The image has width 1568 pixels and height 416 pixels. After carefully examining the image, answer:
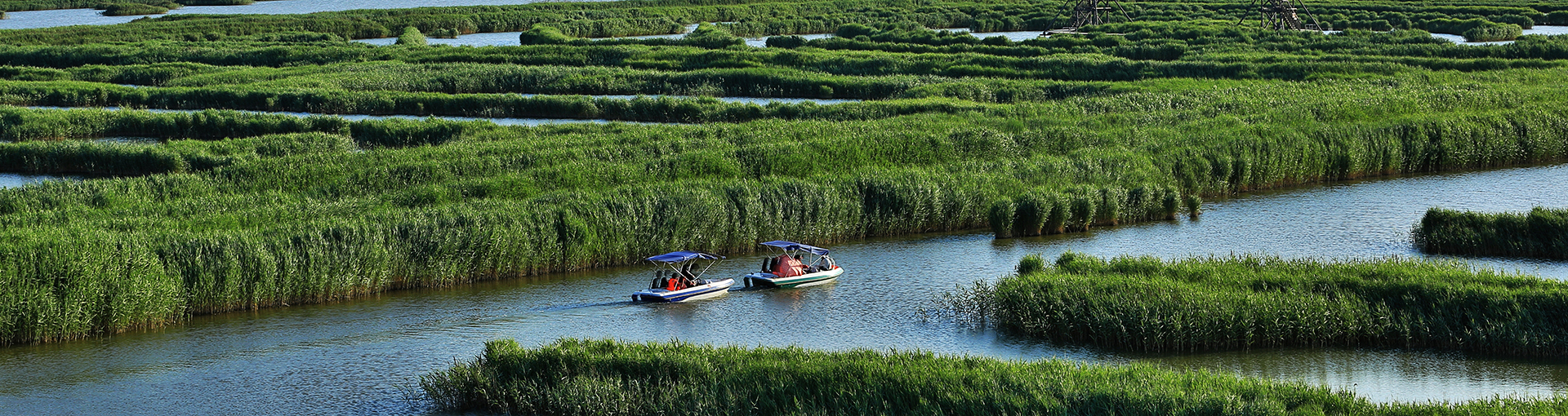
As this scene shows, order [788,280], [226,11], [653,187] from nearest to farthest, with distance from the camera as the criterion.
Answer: [788,280] → [653,187] → [226,11]

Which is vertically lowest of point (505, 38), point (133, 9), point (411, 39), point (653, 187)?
point (653, 187)

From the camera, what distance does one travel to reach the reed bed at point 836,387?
14.2 m

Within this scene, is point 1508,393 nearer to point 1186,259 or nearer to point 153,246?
point 1186,259

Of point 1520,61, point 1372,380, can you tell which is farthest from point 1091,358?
point 1520,61

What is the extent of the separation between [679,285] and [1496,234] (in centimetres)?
1529

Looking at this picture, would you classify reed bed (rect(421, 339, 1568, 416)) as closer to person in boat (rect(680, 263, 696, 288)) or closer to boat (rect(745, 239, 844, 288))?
person in boat (rect(680, 263, 696, 288))

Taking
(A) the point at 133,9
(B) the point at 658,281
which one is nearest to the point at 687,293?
(B) the point at 658,281

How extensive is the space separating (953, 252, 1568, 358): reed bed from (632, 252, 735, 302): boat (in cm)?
507

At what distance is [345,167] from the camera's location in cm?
3259

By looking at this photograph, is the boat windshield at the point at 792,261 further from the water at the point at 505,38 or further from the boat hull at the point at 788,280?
the water at the point at 505,38

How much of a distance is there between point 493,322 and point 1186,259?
11936 millimetres

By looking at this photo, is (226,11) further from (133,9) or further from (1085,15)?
(1085,15)

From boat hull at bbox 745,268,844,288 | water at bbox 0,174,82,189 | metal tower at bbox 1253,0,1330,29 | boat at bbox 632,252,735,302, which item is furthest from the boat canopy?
metal tower at bbox 1253,0,1330,29

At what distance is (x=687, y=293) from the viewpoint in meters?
23.0
